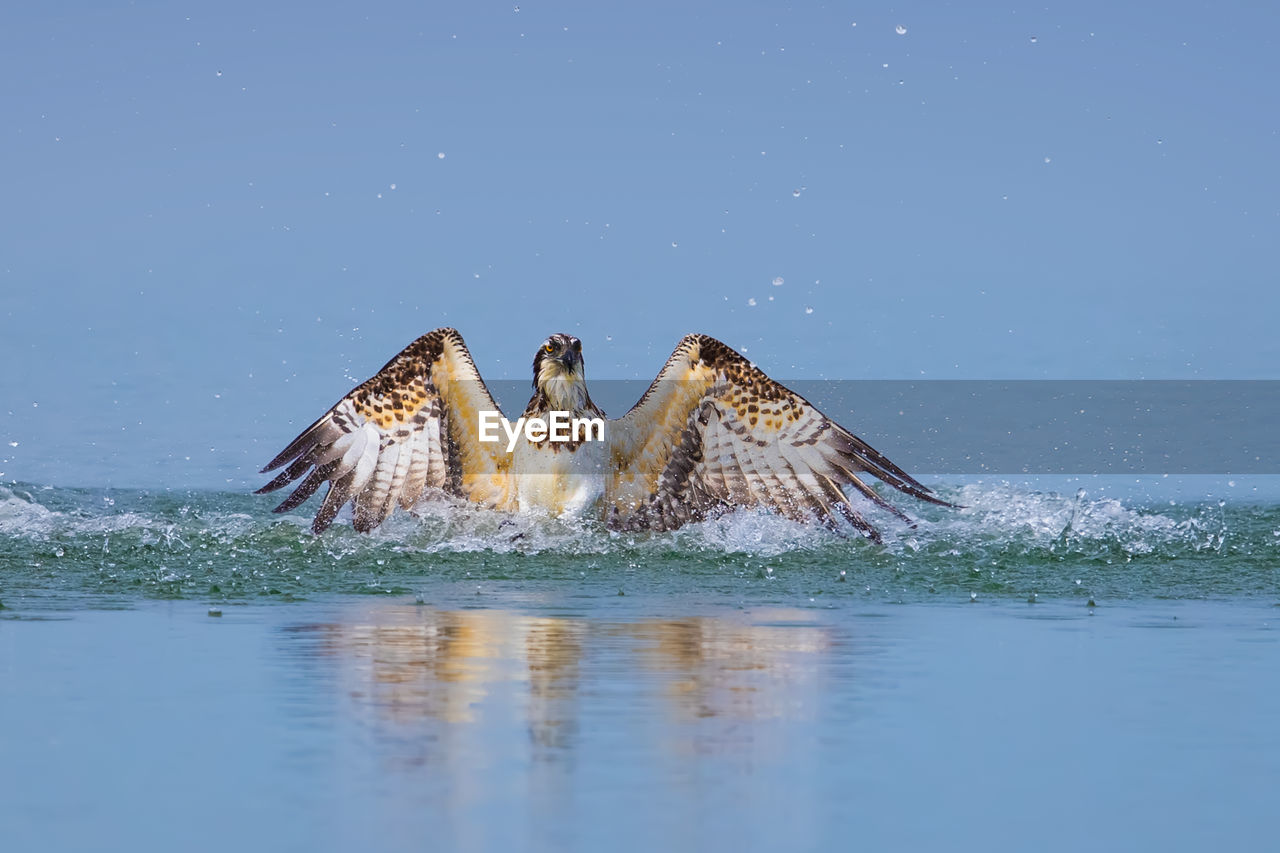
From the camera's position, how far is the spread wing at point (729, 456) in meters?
16.9

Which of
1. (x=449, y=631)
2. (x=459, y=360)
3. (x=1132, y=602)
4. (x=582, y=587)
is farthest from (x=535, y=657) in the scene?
(x=459, y=360)

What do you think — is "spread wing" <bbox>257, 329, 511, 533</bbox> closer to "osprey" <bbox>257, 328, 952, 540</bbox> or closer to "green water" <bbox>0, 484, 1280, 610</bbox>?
"osprey" <bbox>257, 328, 952, 540</bbox>

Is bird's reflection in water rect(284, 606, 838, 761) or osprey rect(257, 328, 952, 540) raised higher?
osprey rect(257, 328, 952, 540)

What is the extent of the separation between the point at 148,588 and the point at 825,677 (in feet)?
20.1

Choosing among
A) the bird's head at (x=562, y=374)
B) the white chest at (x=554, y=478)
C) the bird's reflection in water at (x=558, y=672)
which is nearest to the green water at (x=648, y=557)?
the white chest at (x=554, y=478)

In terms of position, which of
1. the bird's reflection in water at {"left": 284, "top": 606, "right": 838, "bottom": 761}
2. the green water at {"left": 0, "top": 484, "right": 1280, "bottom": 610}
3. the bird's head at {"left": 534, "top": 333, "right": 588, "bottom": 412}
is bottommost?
the bird's reflection in water at {"left": 284, "top": 606, "right": 838, "bottom": 761}

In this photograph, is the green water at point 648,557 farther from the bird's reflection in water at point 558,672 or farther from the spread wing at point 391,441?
the bird's reflection in water at point 558,672

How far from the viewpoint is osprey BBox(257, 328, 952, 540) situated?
1656cm

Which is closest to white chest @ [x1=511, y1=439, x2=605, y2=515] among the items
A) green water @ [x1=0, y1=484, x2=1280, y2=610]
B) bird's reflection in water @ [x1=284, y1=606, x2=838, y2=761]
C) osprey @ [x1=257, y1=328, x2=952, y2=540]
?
osprey @ [x1=257, y1=328, x2=952, y2=540]

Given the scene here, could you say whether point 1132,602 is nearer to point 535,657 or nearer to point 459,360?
point 535,657

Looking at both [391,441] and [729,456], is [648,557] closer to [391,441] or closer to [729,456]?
[729,456]

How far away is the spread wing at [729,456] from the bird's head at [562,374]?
0.47 m

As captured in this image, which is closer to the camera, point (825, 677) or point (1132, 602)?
point (825, 677)

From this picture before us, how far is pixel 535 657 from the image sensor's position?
9.15m
